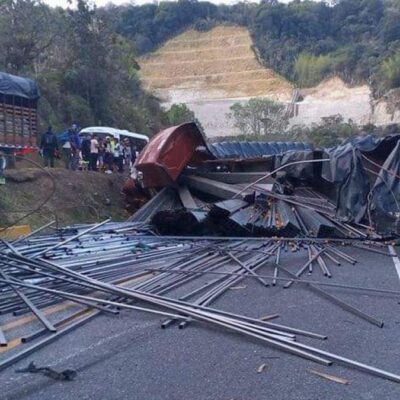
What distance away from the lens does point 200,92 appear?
93.9 m

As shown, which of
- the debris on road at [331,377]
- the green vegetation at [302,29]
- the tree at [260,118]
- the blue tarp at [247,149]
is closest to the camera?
the debris on road at [331,377]

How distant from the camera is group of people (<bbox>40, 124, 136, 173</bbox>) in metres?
24.0

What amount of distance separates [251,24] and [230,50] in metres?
5.73

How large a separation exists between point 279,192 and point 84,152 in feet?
42.6

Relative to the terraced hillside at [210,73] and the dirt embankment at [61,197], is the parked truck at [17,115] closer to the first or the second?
the dirt embankment at [61,197]

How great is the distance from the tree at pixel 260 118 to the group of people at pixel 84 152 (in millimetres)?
30818

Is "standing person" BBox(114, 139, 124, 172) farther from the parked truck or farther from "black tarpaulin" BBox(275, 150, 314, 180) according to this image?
"black tarpaulin" BBox(275, 150, 314, 180)

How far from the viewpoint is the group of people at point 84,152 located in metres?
24.0

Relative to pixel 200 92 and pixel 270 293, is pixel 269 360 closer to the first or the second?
pixel 270 293

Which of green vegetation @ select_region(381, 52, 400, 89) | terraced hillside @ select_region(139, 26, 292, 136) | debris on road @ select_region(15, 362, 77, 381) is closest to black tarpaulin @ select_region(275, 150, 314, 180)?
debris on road @ select_region(15, 362, 77, 381)

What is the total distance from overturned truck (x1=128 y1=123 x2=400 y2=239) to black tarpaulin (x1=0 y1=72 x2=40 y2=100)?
656cm

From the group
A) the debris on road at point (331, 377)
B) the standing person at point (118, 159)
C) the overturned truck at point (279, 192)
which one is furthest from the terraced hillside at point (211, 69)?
the debris on road at point (331, 377)

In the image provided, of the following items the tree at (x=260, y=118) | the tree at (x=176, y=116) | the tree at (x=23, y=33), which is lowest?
the tree at (x=260, y=118)

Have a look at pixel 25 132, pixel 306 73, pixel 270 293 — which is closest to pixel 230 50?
pixel 306 73
